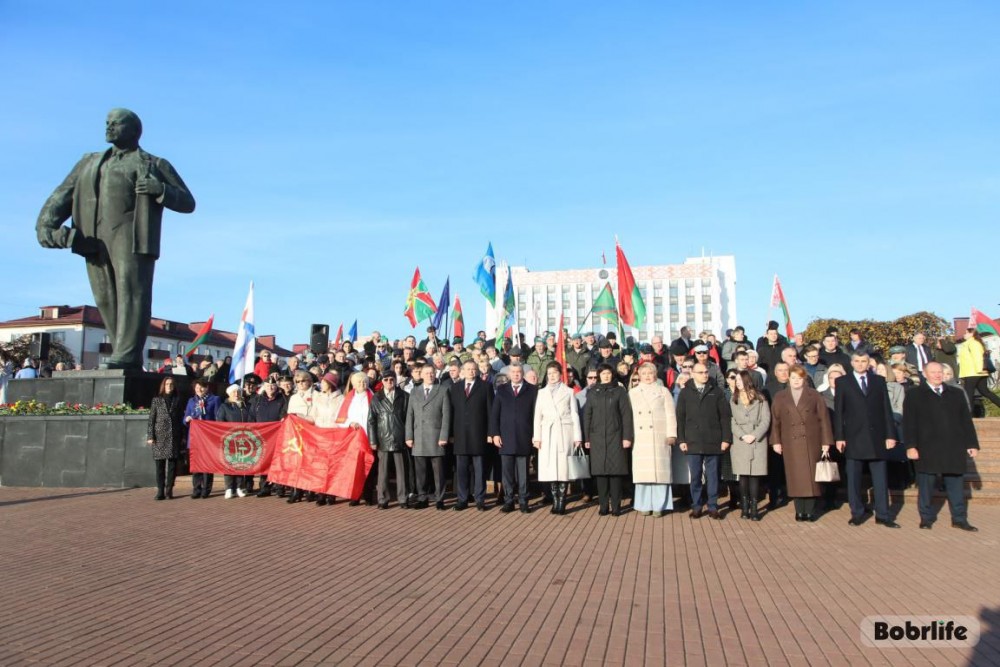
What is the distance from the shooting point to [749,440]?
375 inches

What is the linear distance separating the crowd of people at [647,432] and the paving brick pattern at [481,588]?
59 centimetres

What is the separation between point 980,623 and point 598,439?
17.6 ft

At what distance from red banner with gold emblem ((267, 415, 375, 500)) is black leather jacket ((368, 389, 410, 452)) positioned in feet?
0.64

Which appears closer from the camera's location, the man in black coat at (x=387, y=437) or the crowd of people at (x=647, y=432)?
the crowd of people at (x=647, y=432)

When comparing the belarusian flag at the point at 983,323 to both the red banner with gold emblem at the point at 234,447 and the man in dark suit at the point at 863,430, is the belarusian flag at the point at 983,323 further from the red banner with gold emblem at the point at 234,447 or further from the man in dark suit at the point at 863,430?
the red banner with gold emblem at the point at 234,447

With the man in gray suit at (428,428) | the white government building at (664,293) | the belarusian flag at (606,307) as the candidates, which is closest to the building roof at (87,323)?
the white government building at (664,293)

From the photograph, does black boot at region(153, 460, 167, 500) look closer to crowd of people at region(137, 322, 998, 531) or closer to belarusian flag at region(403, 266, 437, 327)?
crowd of people at region(137, 322, 998, 531)

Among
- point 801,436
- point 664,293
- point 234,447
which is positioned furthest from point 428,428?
point 664,293

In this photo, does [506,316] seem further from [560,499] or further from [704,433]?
[704,433]

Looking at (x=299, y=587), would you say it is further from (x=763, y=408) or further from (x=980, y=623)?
(x=763, y=408)

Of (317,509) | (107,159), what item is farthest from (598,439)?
(107,159)

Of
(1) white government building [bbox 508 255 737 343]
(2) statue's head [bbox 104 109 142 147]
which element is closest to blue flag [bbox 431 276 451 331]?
(2) statue's head [bbox 104 109 142 147]

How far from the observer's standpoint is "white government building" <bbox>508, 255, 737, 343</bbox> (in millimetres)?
120438

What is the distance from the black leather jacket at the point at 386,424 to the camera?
35.9 feet
